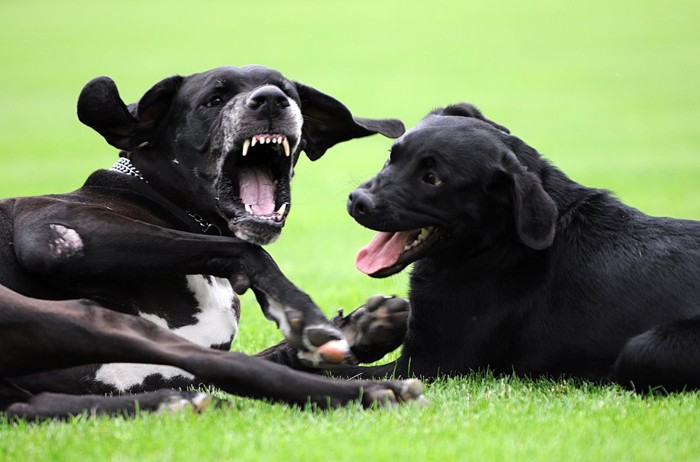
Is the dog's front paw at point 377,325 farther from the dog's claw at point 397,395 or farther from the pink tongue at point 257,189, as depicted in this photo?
the dog's claw at point 397,395

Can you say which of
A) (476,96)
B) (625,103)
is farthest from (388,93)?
(625,103)

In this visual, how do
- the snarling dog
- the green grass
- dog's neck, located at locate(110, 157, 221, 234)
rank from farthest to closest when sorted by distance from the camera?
dog's neck, located at locate(110, 157, 221, 234)
the snarling dog
the green grass

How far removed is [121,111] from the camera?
544cm

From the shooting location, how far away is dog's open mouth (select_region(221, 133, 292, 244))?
17.4ft

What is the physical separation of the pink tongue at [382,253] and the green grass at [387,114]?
0.69 metres

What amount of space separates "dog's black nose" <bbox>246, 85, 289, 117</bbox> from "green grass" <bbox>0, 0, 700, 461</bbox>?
1.47 metres

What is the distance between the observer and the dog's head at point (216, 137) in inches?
210

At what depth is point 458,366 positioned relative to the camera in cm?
512

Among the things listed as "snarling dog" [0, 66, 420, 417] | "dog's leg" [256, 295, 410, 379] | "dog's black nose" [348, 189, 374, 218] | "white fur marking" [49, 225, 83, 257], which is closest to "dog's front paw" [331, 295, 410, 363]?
"dog's leg" [256, 295, 410, 379]

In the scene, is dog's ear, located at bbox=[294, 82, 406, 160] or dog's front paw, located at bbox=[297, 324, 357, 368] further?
dog's ear, located at bbox=[294, 82, 406, 160]

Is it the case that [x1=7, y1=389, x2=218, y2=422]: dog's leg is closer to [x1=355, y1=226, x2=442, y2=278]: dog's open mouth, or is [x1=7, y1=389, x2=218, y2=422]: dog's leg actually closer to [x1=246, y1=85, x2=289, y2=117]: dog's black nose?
[x1=355, y1=226, x2=442, y2=278]: dog's open mouth

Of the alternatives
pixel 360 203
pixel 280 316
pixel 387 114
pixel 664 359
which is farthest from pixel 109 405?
pixel 387 114

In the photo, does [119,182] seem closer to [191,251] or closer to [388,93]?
[191,251]

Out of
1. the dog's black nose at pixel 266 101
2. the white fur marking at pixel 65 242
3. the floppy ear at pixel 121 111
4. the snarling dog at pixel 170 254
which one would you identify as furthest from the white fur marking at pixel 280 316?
the floppy ear at pixel 121 111
